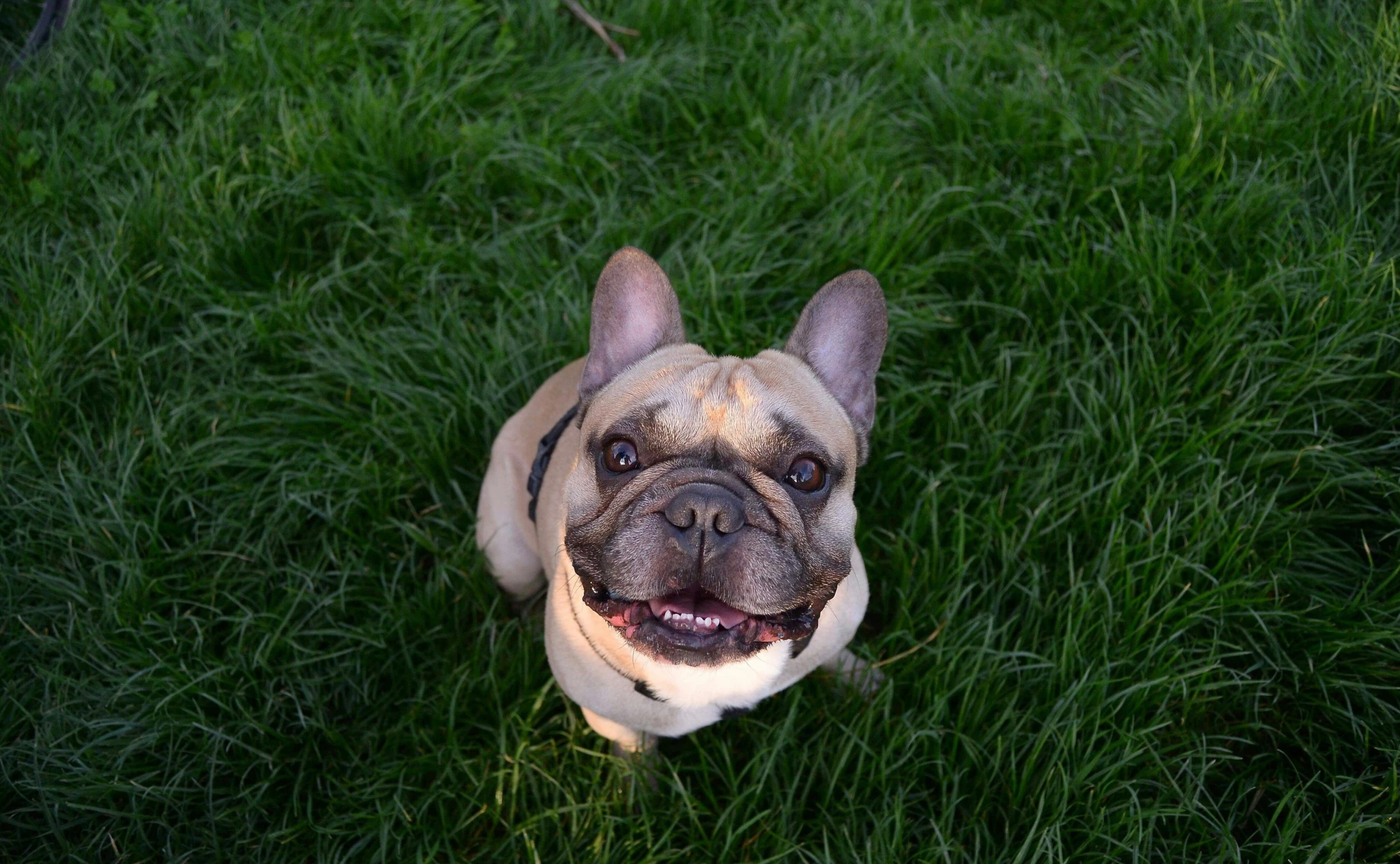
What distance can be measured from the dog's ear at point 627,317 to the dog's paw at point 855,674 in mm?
1111

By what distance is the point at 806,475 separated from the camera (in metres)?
2.23

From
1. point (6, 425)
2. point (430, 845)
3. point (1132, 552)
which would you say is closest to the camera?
point (430, 845)

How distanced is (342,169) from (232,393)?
3.62 feet

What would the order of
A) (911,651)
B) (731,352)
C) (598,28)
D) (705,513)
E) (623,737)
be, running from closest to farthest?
(705,513)
(623,737)
(911,651)
(731,352)
(598,28)

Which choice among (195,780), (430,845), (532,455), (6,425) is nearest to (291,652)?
(195,780)

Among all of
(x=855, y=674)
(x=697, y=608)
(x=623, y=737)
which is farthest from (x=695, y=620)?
(x=855, y=674)

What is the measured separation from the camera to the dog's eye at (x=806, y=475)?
7.27 feet

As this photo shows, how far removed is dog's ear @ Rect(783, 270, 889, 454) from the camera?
2.47 m

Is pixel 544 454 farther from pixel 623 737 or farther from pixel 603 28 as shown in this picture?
pixel 603 28

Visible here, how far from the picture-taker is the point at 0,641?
3.02m

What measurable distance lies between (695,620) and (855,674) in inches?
42.0

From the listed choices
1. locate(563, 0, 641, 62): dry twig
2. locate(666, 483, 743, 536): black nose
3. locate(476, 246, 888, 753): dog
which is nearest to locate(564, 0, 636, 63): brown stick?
locate(563, 0, 641, 62): dry twig

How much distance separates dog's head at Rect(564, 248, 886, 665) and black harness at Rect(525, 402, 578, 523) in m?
0.23

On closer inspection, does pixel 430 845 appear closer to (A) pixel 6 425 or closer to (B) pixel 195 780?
(B) pixel 195 780
